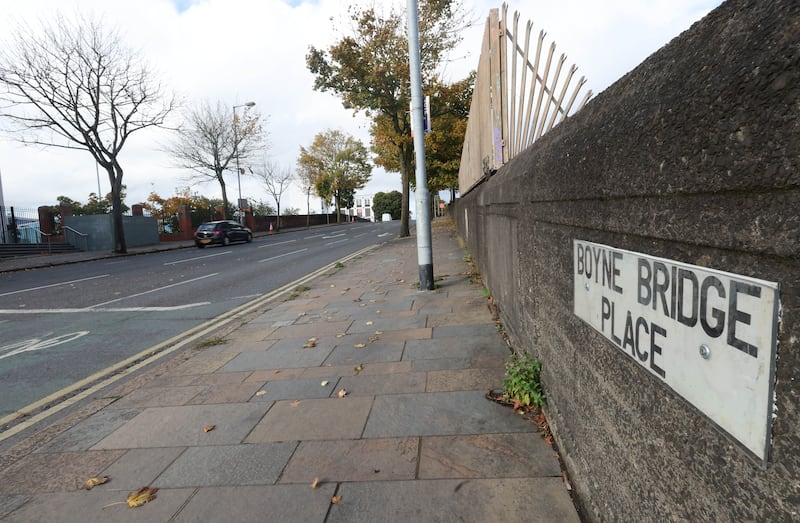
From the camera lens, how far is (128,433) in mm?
3406

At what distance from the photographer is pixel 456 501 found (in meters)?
2.32

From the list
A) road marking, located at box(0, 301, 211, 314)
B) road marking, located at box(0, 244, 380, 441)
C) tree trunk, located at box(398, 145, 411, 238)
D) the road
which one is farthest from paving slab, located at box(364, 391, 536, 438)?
tree trunk, located at box(398, 145, 411, 238)

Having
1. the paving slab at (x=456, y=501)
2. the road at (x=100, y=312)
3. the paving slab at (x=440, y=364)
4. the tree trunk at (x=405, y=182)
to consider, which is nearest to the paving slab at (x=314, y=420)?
the paving slab at (x=456, y=501)

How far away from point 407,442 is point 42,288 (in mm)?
12682

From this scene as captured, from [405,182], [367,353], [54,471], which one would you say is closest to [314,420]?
[367,353]

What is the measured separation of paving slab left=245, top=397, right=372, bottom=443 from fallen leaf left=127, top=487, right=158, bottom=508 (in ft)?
2.04

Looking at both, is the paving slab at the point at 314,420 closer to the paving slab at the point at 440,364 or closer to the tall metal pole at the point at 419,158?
the paving slab at the point at 440,364

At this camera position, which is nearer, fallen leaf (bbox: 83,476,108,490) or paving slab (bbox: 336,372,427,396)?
fallen leaf (bbox: 83,476,108,490)

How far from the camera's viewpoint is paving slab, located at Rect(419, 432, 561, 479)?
8.29 ft

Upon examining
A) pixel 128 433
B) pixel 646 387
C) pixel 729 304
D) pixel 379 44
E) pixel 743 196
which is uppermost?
pixel 379 44

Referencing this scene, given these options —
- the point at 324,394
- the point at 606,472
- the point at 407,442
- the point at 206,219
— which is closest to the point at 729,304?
the point at 606,472

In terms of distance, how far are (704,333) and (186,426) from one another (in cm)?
343

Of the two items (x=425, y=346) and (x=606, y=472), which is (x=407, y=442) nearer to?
(x=606, y=472)

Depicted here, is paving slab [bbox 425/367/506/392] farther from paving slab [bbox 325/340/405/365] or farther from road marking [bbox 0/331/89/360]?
road marking [bbox 0/331/89/360]
